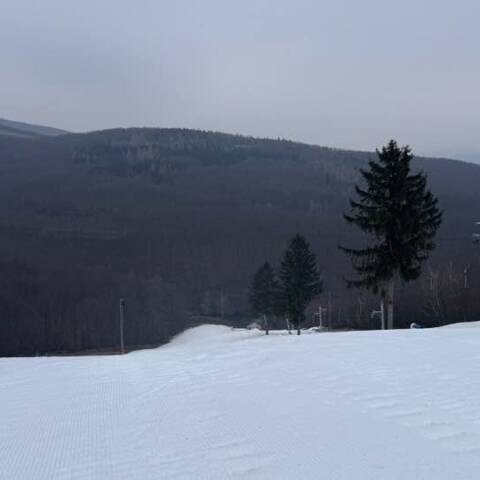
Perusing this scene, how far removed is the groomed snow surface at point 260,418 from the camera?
6.61m

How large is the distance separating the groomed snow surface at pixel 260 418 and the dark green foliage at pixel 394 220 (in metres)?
15.1

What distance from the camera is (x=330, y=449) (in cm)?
697

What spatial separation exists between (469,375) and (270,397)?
284cm

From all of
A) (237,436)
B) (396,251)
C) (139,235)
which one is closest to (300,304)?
(396,251)

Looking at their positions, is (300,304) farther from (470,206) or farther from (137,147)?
(137,147)

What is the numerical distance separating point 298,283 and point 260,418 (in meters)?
44.3

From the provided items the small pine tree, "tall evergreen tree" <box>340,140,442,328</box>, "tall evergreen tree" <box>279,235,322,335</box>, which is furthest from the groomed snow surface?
the small pine tree

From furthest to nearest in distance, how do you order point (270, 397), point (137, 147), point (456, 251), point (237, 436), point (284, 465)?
1. point (137, 147)
2. point (456, 251)
3. point (270, 397)
4. point (237, 436)
5. point (284, 465)

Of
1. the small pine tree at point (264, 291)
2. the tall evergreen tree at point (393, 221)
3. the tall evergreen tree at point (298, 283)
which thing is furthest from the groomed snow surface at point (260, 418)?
the small pine tree at point (264, 291)

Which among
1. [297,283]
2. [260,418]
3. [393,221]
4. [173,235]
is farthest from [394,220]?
[173,235]

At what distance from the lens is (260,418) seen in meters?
8.55

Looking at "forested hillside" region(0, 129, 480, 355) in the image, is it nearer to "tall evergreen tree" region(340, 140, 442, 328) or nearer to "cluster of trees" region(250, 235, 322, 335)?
"cluster of trees" region(250, 235, 322, 335)

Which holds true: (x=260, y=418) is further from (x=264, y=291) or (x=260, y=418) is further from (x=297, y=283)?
(x=264, y=291)

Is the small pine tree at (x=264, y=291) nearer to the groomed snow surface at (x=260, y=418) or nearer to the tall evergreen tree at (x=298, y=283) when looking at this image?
the tall evergreen tree at (x=298, y=283)
